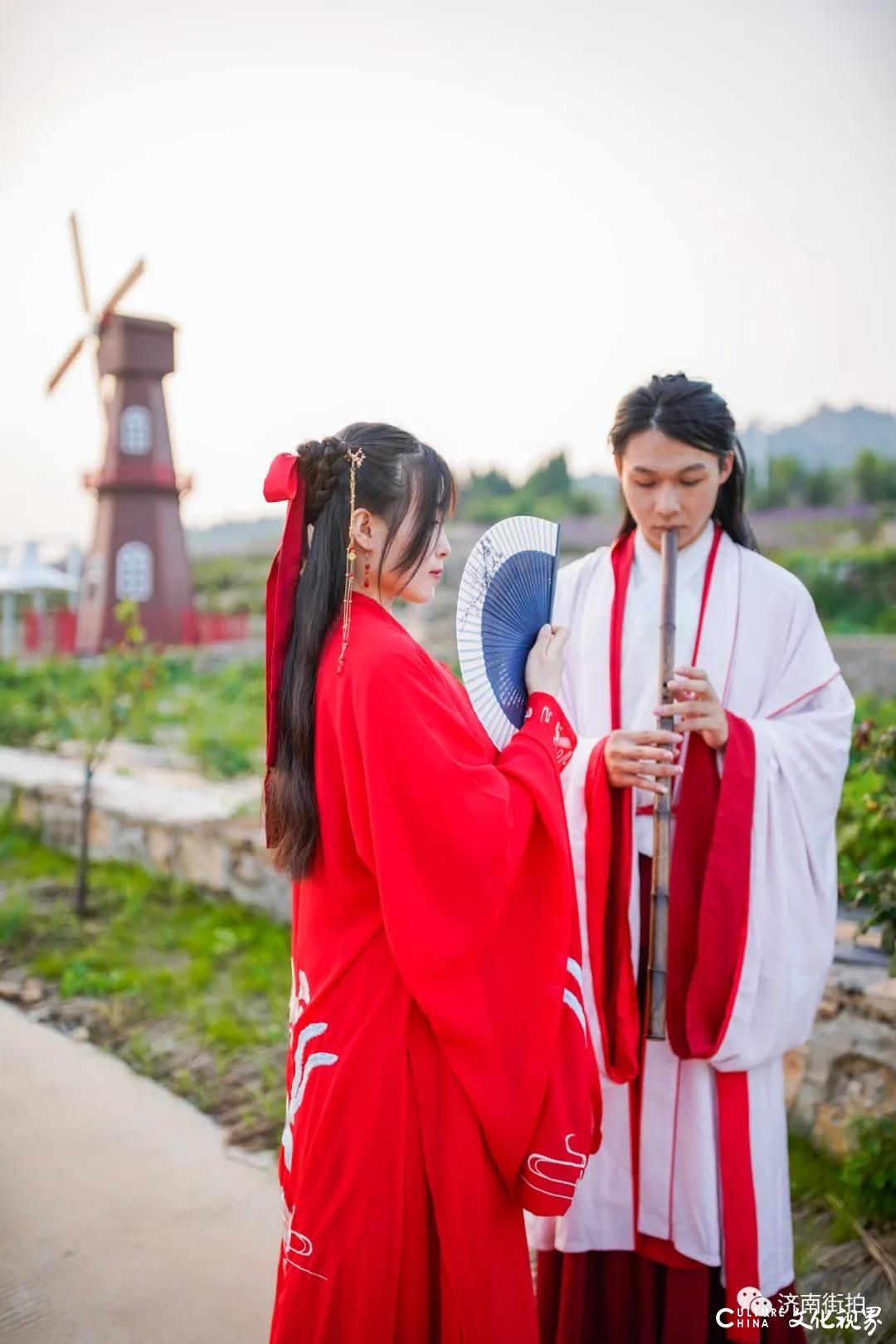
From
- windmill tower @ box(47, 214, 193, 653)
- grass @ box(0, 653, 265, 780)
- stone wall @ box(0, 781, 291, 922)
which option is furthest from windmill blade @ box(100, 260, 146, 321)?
stone wall @ box(0, 781, 291, 922)

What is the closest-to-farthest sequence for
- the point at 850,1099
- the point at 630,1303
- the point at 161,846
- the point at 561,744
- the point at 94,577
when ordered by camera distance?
the point at 561,744 < the point at 630,1303 < the point at 850,1099 < the point at 161,846 < the point at 94,577

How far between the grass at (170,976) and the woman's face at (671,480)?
2280 mm

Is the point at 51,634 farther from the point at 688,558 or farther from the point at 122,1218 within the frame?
the point at 688,558

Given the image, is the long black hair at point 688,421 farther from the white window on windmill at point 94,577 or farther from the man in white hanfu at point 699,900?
the white window on windmill at point 94,577

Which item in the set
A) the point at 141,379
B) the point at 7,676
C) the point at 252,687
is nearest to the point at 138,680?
the point at 252,687

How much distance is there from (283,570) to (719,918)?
105 centimetres

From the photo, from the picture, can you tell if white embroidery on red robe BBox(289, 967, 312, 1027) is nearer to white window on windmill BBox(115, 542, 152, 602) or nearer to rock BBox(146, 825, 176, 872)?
rock BBox(146, 825, 176, 872)

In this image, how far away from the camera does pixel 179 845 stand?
18.0ft

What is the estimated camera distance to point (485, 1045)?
164cm

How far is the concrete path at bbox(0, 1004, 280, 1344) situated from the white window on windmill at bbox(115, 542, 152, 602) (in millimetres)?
17535

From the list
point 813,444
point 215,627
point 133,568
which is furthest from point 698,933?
point 813,444

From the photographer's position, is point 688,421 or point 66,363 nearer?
point 688,421

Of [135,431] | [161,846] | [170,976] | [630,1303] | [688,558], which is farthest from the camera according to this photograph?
[135,431]

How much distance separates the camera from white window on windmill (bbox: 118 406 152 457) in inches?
A: 834
